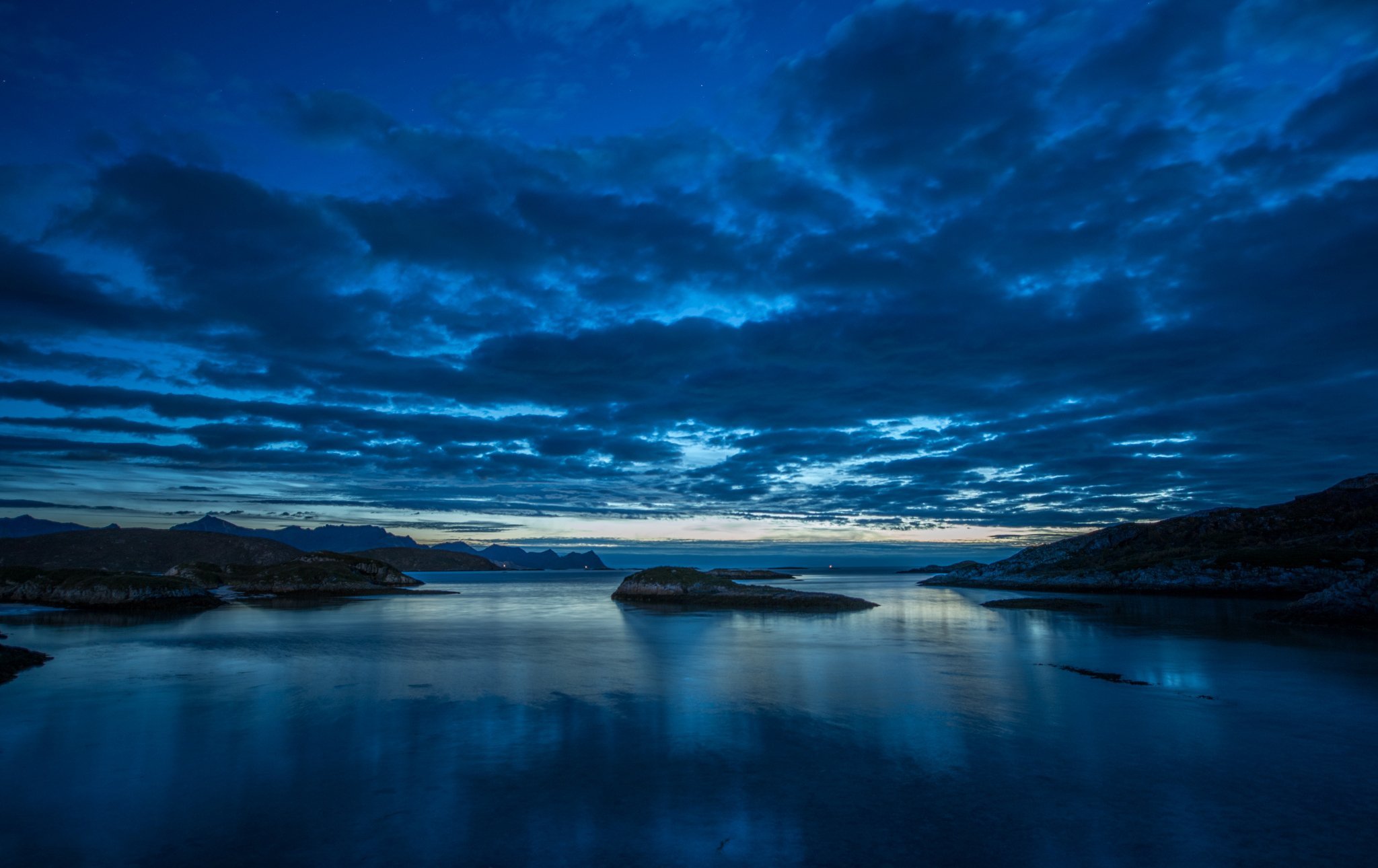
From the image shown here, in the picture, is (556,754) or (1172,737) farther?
(1172,737)

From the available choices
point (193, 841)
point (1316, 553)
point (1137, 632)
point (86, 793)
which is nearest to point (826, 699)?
point (193, 841)

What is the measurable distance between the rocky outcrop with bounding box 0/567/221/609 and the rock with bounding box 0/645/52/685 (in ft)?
114

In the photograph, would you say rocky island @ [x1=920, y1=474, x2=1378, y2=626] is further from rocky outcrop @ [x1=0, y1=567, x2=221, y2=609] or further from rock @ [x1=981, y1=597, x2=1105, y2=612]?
rocky outcrop @ [x1=0, y1=567, x2=221, y2=609]

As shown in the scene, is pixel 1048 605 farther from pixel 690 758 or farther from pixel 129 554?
pixel 129 554

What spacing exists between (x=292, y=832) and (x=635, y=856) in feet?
18.4

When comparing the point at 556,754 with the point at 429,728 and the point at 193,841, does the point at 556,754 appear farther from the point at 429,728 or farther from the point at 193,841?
the point at 193,841

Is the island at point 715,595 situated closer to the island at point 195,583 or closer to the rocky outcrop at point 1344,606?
the rocky outcrop at point 1344,606

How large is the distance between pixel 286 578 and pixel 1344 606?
107 metres

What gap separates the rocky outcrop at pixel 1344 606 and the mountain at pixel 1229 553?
2829 millimetres

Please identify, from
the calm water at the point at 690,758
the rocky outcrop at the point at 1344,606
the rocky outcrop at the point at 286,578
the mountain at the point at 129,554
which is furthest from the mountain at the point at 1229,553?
the mountain at the point at 129,554

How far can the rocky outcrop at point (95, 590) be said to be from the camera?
56031mm

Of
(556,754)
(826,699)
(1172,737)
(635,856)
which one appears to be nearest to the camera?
(635,856)

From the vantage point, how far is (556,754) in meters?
14.6

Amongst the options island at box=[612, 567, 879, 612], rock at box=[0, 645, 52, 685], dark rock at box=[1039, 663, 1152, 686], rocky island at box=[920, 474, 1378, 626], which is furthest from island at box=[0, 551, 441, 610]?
rocky island at box=[920, 474, 1378, 626]
